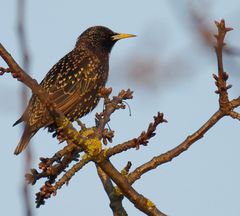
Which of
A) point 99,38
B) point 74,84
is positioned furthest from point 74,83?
point 99,38

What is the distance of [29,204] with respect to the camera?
1339 millimetres

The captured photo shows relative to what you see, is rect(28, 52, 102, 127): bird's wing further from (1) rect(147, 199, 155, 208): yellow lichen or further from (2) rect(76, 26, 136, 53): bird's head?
(1) rect(147, 199, 155, 208): yellow lichen

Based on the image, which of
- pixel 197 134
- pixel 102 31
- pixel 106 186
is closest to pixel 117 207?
pixel 106 186

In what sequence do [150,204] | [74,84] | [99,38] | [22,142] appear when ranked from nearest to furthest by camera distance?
1. [150,204]
2. [22,142]
3. [74,84]
4. [99,38]

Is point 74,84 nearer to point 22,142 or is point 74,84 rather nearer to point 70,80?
point 70,80

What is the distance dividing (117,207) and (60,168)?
0.48 meters

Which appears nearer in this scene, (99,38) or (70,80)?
(70,80)

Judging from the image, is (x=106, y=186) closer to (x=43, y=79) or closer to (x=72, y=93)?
(x=72, y=93)

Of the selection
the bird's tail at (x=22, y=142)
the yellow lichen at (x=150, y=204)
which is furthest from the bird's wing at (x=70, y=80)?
the yellow lichen at (x=150, y=204)

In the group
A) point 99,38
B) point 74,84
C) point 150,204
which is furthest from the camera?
point 99,38

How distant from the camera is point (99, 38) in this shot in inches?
322

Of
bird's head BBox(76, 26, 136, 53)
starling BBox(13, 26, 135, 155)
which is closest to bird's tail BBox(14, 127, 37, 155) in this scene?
starling BBox(13, 26, 135, 155)

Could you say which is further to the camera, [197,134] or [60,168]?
[60,168]

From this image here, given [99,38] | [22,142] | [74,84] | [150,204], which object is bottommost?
[150,204]
